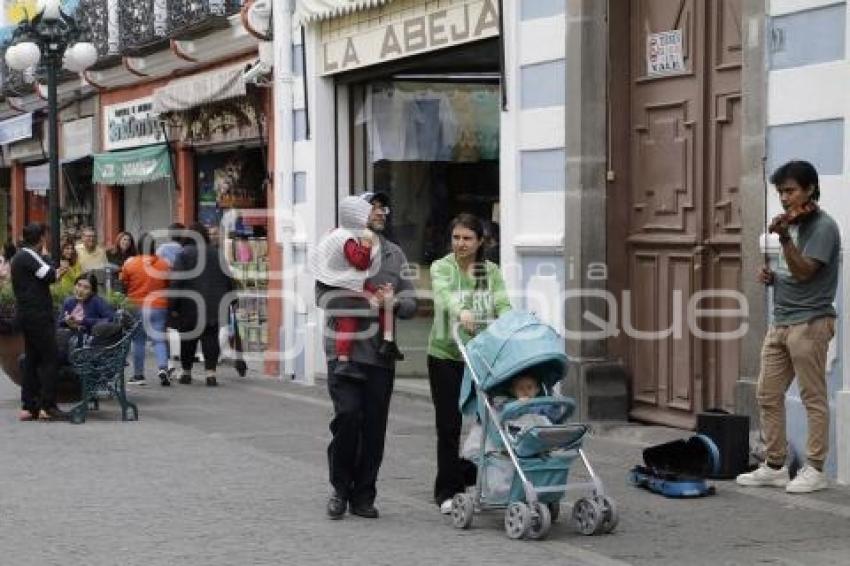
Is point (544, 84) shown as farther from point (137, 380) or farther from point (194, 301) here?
point (137, 380)

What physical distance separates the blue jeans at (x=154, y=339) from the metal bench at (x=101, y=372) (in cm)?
306

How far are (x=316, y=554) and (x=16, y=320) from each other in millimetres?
7284

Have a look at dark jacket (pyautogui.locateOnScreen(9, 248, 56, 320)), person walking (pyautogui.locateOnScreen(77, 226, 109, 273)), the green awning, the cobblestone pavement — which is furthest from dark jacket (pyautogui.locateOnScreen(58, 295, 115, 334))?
the green awning

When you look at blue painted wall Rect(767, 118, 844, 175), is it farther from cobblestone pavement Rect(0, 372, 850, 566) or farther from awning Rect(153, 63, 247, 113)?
awning Rect(153, 63, 247, 113)

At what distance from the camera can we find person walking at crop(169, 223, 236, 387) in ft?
54.4

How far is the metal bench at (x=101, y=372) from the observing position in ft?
42.5

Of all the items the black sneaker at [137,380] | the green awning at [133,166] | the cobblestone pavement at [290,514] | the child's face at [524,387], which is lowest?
the black sneaker at [137,380]

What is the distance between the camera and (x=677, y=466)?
30.4ft

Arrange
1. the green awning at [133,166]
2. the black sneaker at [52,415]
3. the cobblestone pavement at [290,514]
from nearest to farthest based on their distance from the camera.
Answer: the cobblestone pavement at [290,514] < the black sneaker at [52,415] < the green awning at [133,166]

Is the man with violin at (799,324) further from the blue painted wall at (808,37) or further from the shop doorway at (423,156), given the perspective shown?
the shop doorway at (423,156)

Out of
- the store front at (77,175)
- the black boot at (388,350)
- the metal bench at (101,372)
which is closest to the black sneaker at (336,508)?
the black boot at (388,350)

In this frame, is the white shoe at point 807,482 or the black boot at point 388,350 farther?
the white shoe at point 807,482

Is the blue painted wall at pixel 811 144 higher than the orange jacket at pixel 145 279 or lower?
higher

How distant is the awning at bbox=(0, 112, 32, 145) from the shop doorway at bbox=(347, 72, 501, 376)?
13515mm
